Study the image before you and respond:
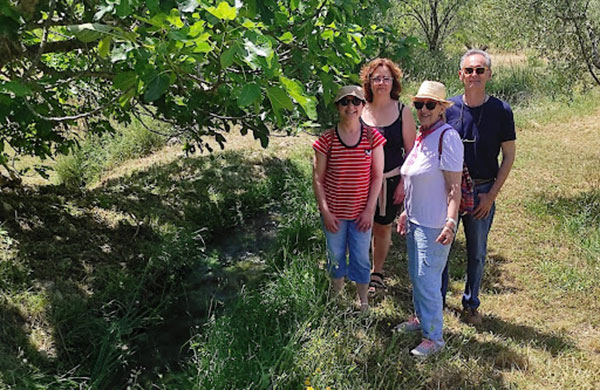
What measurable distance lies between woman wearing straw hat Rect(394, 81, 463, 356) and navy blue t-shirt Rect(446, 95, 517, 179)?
1.15 ft

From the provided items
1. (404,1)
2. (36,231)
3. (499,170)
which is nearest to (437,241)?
(499,170)

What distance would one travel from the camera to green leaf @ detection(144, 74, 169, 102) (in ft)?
6.92

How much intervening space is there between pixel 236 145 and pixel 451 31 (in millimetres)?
10464

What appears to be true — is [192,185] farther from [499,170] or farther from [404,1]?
[404,1]

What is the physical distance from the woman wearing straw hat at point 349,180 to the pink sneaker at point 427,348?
620mm

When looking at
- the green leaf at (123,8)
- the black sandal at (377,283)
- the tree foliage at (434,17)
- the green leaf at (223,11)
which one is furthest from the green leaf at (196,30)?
the tree foliage at (434,17)

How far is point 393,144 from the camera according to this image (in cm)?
377

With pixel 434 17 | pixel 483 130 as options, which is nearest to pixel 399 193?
pixel 483 130

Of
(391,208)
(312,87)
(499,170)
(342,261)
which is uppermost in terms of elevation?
(312,87)

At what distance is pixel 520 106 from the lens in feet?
38.2

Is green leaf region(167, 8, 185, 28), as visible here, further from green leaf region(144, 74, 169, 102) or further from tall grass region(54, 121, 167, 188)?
tall grass region(54, 121, 167, 188)

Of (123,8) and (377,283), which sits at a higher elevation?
(123,8)

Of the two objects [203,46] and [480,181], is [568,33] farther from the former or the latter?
[203,46]

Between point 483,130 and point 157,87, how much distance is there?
2.16 metres
